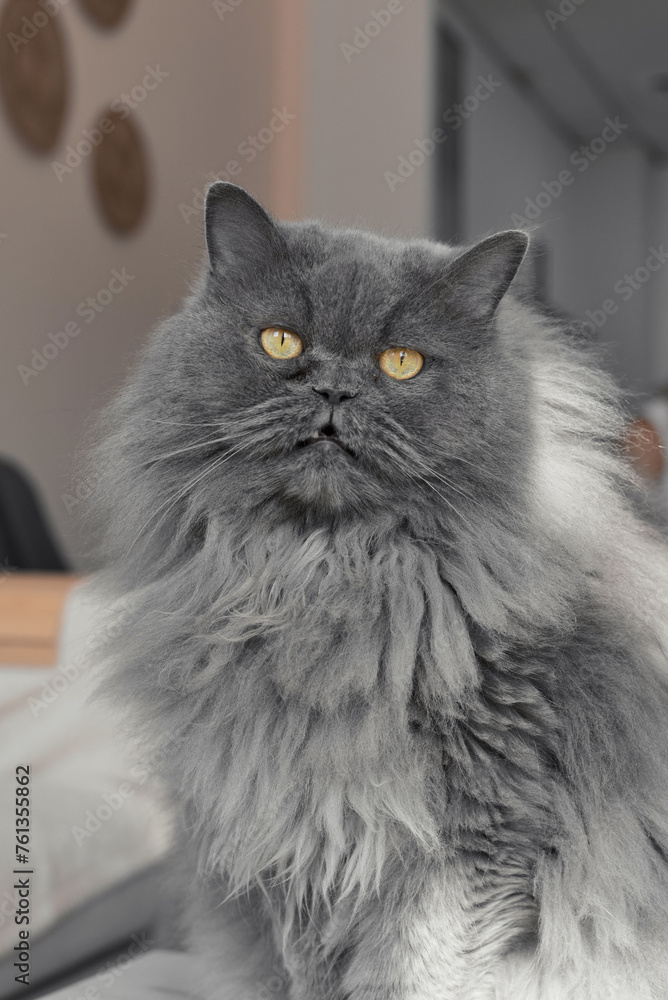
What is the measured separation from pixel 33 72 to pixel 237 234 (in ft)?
10.8

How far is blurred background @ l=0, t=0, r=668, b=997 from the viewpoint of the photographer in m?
1.61

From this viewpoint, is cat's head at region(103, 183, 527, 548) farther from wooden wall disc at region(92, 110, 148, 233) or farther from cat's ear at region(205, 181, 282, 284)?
wooden wall disc at region(92, 110, 148, 233)

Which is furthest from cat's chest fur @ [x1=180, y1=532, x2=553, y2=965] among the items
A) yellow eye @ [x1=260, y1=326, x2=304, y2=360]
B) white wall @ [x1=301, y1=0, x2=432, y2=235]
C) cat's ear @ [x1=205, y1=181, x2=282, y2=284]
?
white wall @ [x1=301, y1=0, x2=432, y2=235]

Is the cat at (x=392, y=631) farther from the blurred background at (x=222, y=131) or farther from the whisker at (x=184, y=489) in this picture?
the blurred background at (x=222, y=131)

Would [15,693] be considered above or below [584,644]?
below

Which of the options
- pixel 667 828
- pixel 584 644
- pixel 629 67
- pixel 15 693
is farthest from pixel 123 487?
pixel 629 67

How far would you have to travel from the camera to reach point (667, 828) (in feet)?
3.15

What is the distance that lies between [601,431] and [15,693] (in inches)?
54.1

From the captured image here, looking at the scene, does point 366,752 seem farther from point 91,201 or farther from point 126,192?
point 126,192

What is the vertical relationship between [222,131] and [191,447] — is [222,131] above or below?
above

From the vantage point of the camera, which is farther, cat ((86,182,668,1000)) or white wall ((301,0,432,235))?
white wall ((301,0,432,235))

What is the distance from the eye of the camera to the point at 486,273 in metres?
1.04

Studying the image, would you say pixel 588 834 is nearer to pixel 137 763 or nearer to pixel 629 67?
pixel 137 763

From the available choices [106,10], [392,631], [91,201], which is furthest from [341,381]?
[106,10]
